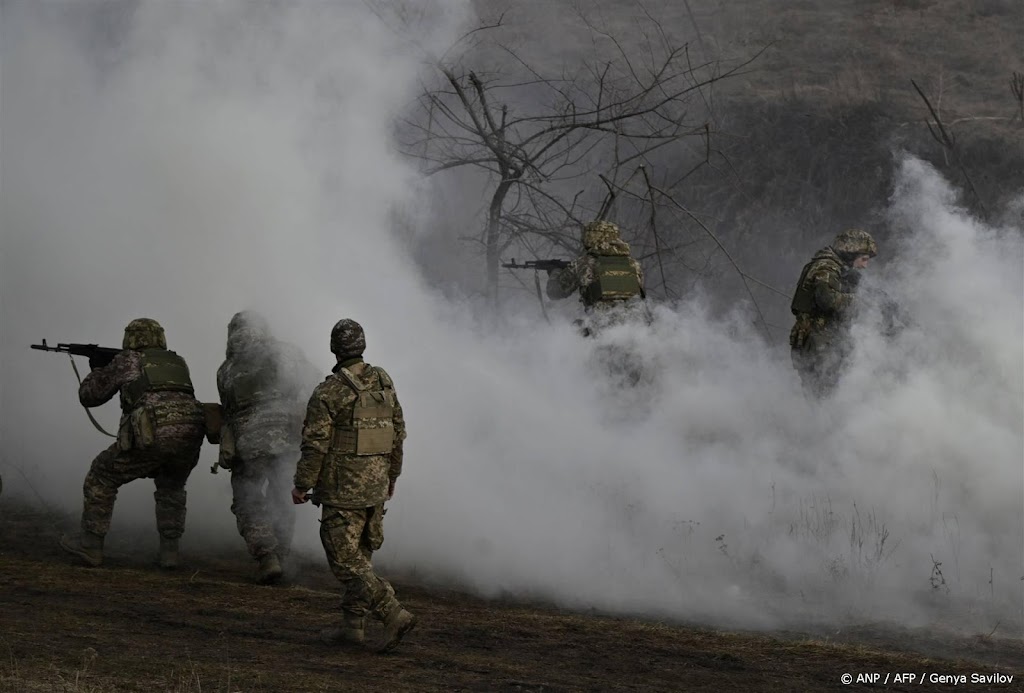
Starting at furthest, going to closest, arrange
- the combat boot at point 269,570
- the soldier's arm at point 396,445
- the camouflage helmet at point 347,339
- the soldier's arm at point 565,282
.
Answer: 1. the soldier's arm at point 565,282
2. the combat boot at point 269,570
3. the soldier's arm at point 396,445
4. the camouflage helmet at point 347,339

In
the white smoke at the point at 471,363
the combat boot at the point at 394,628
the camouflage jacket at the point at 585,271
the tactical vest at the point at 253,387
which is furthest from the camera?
the camouflage jacket at the point at 585,271

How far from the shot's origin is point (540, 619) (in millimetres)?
8445

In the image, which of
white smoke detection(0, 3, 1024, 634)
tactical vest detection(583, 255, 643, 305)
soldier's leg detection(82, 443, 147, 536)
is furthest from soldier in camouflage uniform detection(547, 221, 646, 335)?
soldier's leg detection(82, 443, 147, 536)

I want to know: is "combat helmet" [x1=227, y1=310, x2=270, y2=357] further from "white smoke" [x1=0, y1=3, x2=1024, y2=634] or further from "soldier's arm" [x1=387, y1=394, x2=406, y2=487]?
Result: "soldier's arm" [x1=387, y1=394, x2=406, y2=487]

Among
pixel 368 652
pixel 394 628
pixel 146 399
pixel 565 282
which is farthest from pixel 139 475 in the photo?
pixel 565 282

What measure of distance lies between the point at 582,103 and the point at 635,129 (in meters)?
1.72

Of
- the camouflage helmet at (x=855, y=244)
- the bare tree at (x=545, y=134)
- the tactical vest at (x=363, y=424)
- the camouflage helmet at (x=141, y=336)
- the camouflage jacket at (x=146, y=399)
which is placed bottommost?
the tactical vest at (x=363, y=424)

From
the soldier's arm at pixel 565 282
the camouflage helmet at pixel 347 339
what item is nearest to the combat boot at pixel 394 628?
the camouflage helmet at pixel 347 339

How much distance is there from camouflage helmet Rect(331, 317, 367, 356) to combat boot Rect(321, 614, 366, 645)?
1442mm

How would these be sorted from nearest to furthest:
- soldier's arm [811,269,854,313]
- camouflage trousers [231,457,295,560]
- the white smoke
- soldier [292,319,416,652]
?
soldier [292,319,416,652]
camouflage trousers [231,457,295,560]
the white smoke
soldier's arm [811,269,854,313]

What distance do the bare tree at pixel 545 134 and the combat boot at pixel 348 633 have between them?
7411 mm

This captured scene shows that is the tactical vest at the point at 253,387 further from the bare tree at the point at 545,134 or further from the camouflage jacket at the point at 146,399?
the bare tree at the point at 545,134

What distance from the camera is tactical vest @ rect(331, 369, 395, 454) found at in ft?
24.3

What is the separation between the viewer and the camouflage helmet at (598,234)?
40.6ft
